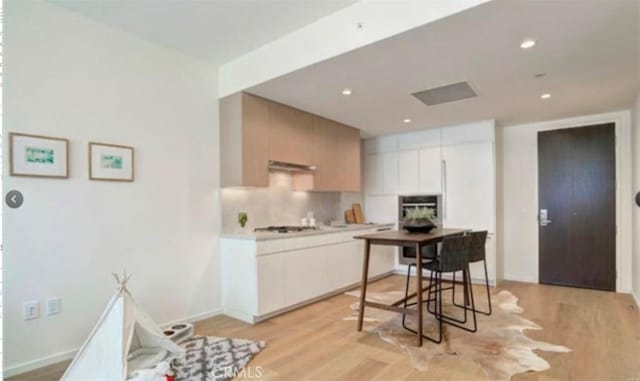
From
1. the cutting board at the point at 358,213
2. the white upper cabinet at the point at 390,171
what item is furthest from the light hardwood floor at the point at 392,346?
the white upper cabinet at the point at 390,171

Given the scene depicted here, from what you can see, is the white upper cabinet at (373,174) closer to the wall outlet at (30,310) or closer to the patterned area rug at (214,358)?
the patterned area rug at (214,358)

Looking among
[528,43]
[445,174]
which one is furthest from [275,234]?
[445,174]

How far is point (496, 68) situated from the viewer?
3145 mm

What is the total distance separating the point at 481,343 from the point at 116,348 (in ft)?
9.37

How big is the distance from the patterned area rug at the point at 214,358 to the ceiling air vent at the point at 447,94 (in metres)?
3.10

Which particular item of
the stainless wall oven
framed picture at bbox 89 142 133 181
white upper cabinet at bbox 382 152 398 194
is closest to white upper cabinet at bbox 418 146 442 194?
the stainless wall oven

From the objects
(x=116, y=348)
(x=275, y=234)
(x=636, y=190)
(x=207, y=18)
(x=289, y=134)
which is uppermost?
(x=207, y=18)

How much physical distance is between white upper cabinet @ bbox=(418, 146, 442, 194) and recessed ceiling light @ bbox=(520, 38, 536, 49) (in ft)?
9.41

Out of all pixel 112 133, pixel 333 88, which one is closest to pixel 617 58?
pixel 333 88

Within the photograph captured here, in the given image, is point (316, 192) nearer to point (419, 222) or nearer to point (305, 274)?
point (305, 274)

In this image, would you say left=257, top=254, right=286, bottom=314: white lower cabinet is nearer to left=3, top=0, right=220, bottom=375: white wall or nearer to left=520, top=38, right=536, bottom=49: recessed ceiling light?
left=3, top=0, right=220, bottom=375: white wall

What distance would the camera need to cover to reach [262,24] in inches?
119

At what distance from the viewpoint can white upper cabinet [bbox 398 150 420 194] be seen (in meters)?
5.77

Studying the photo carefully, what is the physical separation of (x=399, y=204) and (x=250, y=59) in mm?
3557
